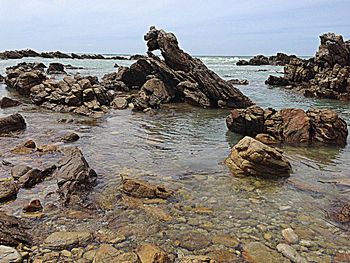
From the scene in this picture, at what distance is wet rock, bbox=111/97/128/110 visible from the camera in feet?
63.3

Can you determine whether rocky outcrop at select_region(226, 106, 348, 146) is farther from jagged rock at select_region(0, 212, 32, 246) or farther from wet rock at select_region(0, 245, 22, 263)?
wet rock at select_region(0, 245, 22, 263)

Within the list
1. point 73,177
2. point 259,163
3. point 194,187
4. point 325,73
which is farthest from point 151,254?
point 325,73

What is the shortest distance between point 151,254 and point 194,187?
2831mm

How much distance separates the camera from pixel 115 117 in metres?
16.2

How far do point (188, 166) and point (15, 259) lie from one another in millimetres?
5046

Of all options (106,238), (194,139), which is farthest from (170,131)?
(106,238)

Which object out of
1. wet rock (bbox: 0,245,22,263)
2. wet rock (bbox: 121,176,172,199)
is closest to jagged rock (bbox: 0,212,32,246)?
wet rock (bbox: 0,245,22,263)

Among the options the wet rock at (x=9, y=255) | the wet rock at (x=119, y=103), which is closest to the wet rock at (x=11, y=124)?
the wet rock at (x=119, y=103)

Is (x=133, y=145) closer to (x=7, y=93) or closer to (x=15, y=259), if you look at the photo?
(x=15, y=259)

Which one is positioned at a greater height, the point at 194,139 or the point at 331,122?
the point at 331,122

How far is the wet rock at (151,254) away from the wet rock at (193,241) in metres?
0.42

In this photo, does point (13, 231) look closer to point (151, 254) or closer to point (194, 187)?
point (151, 254)

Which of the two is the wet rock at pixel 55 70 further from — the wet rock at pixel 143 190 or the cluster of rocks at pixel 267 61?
the cluster of rocks at pixel 267 61

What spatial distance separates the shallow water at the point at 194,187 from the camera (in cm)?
539
